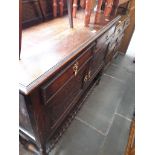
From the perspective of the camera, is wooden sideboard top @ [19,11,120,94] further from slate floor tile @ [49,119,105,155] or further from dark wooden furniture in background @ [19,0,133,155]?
slate floor tile @ [49,119,105,155]

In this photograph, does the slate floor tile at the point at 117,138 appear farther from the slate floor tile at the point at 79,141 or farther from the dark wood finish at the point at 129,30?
the dark wood finish at the point at 129,30

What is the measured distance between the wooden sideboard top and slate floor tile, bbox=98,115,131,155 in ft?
3.21

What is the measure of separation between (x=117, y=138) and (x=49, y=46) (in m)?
1.14

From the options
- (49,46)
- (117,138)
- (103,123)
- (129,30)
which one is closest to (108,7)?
(49,46)

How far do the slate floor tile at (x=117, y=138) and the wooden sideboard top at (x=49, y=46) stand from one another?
3.21 feet

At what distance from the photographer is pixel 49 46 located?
2.74 ft

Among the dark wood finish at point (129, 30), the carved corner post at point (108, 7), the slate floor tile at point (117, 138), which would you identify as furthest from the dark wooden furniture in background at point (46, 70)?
the dark wood finish at point (129, 30)

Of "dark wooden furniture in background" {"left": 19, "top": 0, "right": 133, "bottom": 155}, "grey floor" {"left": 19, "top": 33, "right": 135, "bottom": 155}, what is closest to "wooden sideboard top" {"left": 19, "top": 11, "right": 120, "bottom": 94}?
"dark wooden furniture in background" {"left": 19, "top": 0, "right": 133, "bottom": 155}

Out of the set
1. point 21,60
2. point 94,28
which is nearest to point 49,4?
point 94,28

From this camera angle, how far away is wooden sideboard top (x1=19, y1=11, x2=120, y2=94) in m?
0.63
